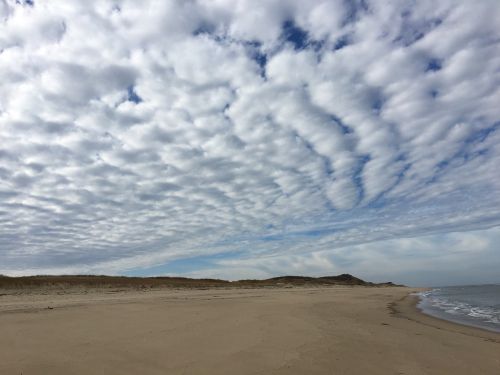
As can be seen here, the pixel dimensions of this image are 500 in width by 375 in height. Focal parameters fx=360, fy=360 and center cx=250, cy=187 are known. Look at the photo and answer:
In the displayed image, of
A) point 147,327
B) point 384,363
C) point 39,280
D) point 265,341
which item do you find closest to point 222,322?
point 147,327

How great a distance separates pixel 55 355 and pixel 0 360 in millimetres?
871

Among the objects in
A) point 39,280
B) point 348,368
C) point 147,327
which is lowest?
point 348,368

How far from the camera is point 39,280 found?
117 ft

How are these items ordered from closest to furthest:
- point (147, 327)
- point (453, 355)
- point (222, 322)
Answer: point (453, 355), point (147, 327), point (222, 322)

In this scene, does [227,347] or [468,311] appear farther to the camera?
[468,311]

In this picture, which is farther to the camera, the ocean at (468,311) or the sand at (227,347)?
the ocean at (468,311)

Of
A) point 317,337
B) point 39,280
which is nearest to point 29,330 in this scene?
point 317,337

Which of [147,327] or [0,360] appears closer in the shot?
[0,360]

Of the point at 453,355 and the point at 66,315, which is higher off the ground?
the point at 66,315

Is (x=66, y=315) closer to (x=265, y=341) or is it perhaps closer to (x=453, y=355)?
(x=265, y=341)

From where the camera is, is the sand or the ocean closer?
the sand

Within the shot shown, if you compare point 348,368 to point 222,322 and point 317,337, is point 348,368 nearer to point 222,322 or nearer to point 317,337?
point 317,337

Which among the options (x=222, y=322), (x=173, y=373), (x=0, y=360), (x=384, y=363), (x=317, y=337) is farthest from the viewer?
(x=222, y=322)

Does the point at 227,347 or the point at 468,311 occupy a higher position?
the point at 468,311
